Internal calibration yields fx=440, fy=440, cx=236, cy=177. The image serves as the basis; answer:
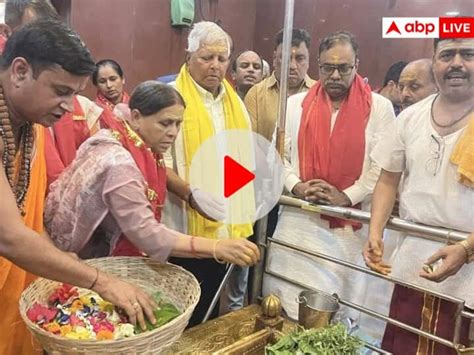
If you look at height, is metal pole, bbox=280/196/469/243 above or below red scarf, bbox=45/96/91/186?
below

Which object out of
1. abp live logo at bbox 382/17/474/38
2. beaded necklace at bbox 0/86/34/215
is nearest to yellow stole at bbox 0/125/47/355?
beaded necklace at bbox 0/86/34/215

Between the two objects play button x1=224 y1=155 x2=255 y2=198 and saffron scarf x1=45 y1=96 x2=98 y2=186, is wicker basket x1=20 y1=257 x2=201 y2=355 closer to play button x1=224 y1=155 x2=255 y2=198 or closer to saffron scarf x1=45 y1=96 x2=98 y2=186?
saffron scarf x1=45 y1=96 x2=98 y2=186

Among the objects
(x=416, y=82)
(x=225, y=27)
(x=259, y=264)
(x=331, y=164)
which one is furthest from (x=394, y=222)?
(x=225, y=27)

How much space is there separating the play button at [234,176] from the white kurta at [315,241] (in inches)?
6.2

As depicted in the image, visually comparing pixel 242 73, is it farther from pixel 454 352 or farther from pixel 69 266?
pixel 454 352

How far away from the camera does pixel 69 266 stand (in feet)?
2.83

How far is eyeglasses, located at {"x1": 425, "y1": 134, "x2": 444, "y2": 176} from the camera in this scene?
1.11 metres

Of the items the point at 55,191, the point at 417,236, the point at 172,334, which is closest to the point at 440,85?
the point at 417,236

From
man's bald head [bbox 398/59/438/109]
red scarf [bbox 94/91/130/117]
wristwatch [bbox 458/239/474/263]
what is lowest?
wristwatch [bbox 458/239/474/263]

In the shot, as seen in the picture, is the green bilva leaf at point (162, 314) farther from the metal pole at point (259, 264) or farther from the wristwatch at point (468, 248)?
the wristwatch at point (468, 248)

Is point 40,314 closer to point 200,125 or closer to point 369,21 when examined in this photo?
point 200,125

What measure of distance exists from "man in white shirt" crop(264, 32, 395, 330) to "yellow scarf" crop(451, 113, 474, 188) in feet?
0.68

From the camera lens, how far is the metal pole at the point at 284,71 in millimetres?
1353

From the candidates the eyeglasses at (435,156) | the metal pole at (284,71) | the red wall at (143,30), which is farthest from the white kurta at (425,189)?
the red wall at (143,30)
